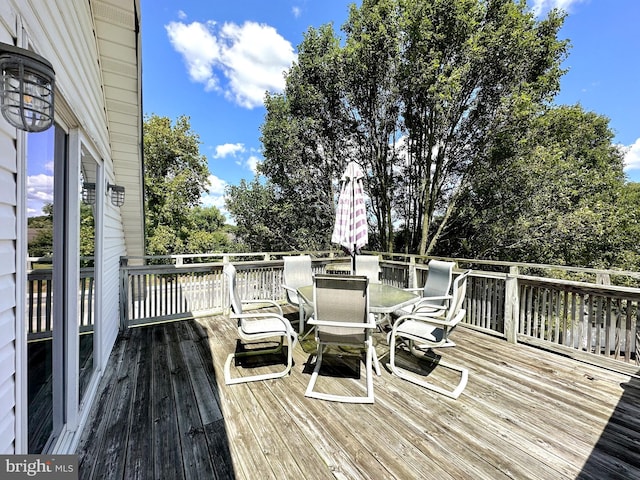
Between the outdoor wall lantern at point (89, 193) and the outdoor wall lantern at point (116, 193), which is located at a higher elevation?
the outdoor wall lantern at point (116, 193)

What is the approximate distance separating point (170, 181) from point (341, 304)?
15928 mm

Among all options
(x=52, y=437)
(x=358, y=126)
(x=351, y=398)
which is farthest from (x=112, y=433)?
(x=358, y=126)

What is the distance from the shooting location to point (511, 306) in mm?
4105

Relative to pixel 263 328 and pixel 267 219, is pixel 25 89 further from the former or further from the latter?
pixel 267 219

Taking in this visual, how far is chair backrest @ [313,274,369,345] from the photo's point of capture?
272cm

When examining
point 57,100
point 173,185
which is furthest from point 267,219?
point 57,100

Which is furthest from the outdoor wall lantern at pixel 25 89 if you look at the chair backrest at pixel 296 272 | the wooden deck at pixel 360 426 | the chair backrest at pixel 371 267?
the chair backrest at pixel 371 267

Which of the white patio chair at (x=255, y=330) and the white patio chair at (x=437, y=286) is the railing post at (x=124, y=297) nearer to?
the white patio chair at (x=255, y=330)

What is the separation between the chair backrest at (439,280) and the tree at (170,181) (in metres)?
14.0

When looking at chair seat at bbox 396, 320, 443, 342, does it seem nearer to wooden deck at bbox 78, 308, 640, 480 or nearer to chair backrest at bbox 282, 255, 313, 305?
wooden deck at bbox 78, 308, 640, 480

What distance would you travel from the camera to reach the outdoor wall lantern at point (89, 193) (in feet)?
8.29

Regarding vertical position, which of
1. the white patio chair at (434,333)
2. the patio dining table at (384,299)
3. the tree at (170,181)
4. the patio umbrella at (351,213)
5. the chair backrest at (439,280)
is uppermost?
the tree at (170,181)

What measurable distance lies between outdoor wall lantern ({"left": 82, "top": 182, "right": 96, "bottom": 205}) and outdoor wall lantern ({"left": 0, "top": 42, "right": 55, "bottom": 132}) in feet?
5.98

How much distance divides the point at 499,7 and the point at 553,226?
246 inches
